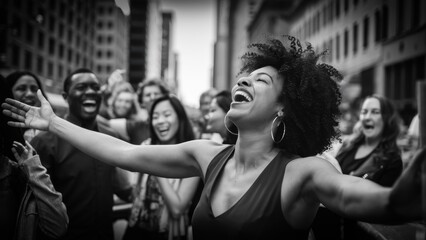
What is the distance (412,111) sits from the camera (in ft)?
69.7

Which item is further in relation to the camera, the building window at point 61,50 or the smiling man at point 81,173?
the building window at point 61,50

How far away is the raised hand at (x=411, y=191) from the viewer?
4.58 ft

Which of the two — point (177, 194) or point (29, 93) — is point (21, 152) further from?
point (29, 93)

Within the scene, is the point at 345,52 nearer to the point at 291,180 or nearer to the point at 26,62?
the point at 26,62

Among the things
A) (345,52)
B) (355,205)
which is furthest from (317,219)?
(345,52)

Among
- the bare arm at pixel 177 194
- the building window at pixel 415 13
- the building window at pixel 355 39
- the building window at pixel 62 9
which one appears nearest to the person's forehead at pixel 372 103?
the bare arm at pixel 177 194

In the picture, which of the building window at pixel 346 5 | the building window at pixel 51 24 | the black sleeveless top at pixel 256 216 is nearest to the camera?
the black sleeveless top at pixel 256 216

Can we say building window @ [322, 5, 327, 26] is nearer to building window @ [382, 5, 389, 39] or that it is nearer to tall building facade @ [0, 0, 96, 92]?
building window @ [382, 5, 389, 39]

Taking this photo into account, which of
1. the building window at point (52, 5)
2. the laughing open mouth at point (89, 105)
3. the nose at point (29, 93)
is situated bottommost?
the laughing open mouth at point (89, 105)

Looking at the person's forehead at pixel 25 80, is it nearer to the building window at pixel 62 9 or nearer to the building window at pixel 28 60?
the building window at pixel 28 60

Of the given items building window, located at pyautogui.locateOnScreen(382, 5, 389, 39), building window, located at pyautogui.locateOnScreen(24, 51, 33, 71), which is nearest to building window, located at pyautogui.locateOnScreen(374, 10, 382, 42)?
building window, located at pyautogui.locateOnScreen(382, 5, 389, 39)

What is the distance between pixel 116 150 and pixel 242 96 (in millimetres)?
853

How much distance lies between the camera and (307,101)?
226 cm

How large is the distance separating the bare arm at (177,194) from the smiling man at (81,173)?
1.56 ft
